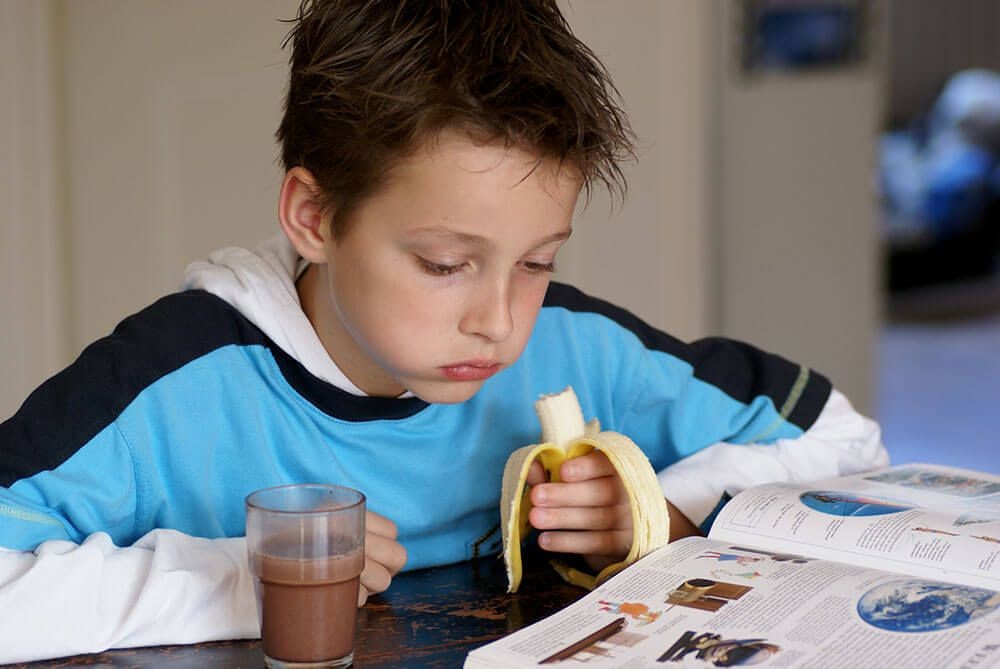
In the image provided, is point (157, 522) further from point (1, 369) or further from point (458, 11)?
point (1, 369)

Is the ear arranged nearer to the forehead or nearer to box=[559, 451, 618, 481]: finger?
the forehead

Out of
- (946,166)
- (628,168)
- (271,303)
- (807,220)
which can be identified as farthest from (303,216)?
(946,166)

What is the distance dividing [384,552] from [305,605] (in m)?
0.18

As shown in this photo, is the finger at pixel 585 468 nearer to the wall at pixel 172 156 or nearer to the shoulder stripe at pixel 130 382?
the shoulder stripe at pixel 130 382

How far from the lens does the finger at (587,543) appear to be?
3.43 ft

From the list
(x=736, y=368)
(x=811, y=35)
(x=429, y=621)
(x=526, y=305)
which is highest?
(x=811, y=35)

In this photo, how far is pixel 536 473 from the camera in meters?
1.08

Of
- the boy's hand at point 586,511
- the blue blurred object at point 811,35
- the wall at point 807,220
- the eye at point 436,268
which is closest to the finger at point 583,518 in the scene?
the boy's hand at point 586,511

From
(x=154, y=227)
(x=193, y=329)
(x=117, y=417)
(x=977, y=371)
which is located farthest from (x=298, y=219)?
(x=977, y=371)

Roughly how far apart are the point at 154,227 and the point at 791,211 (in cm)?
154

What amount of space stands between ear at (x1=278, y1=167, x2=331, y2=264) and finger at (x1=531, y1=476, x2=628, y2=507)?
0.93ft

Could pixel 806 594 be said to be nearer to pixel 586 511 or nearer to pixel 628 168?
pixel 586 511

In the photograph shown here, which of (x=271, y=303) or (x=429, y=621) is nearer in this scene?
(x=429, y=621)

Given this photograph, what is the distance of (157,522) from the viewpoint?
1.07 metres
